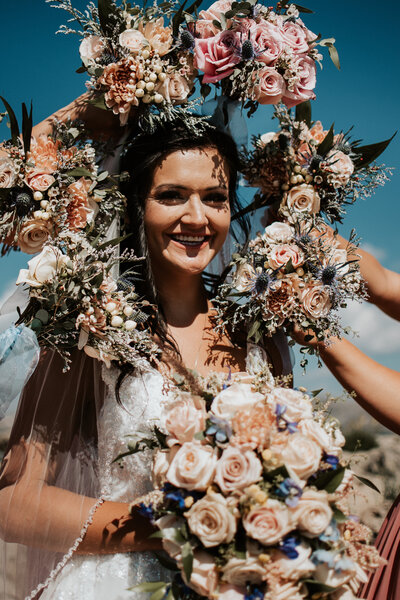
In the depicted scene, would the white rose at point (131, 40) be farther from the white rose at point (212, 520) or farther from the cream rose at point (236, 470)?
the white rose at point (212, 520)

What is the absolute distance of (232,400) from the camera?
7.54ft

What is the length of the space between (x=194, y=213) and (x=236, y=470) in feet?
5.15

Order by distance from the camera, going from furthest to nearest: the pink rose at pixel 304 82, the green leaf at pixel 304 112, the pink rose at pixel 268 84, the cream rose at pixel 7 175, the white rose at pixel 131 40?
the green leaf at pixel 304 112, the pink rose at pixel 304 82, the pink rose at pixel 268 84, the white rose at pixel 131 40, the cream rose at pixel 7 175

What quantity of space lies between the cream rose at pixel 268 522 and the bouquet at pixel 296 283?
1.30 m

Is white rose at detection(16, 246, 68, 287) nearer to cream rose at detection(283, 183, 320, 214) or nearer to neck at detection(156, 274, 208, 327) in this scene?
neck at detection(156, 274, 208, 327)

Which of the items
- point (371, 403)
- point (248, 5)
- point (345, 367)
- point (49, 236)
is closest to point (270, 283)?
point (345, 367)

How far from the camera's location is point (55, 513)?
2.66 meters

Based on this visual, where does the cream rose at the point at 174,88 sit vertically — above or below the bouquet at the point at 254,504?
above

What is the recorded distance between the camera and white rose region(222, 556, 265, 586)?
78.0 inches

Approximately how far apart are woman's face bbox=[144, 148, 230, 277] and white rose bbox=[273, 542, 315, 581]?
1703 millimetres

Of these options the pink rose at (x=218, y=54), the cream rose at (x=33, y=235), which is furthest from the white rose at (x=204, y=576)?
the pink rose at (x=218, y=54)

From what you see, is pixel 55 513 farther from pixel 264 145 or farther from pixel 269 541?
pixel 264 145

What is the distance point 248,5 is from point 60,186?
1372 millimetres

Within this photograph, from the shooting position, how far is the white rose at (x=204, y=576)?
6.64 ft
